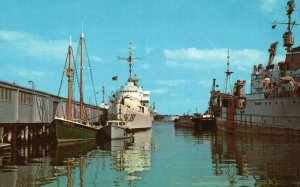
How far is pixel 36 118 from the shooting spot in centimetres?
4650

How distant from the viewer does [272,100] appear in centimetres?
5341

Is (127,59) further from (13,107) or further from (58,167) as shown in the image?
(58,167)

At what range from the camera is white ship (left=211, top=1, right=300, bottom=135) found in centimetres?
5041

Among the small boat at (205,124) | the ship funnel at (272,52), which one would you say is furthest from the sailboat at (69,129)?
the small boat at (205,124)

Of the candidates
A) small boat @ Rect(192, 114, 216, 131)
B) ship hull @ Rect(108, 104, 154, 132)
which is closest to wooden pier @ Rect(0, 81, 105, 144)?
ship hull @ Rect(108, 104, 154, 132)

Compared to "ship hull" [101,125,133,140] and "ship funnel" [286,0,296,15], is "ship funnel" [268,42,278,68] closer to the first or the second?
"ship funnel" [286,0,296,15]

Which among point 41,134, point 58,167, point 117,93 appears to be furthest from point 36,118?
point 117,93

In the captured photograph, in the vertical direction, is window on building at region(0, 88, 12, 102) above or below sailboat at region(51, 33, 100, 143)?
above

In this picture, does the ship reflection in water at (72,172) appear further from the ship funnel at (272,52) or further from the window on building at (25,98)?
the ship funnel at (272,52)

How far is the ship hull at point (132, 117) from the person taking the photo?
2695 inches

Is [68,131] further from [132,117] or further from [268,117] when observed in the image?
[132,117]

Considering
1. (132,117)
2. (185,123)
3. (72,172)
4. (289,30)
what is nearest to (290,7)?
(289,30)

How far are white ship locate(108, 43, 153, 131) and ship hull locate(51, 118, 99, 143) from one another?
22.8 m

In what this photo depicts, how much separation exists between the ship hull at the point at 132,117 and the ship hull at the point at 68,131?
1794cm
